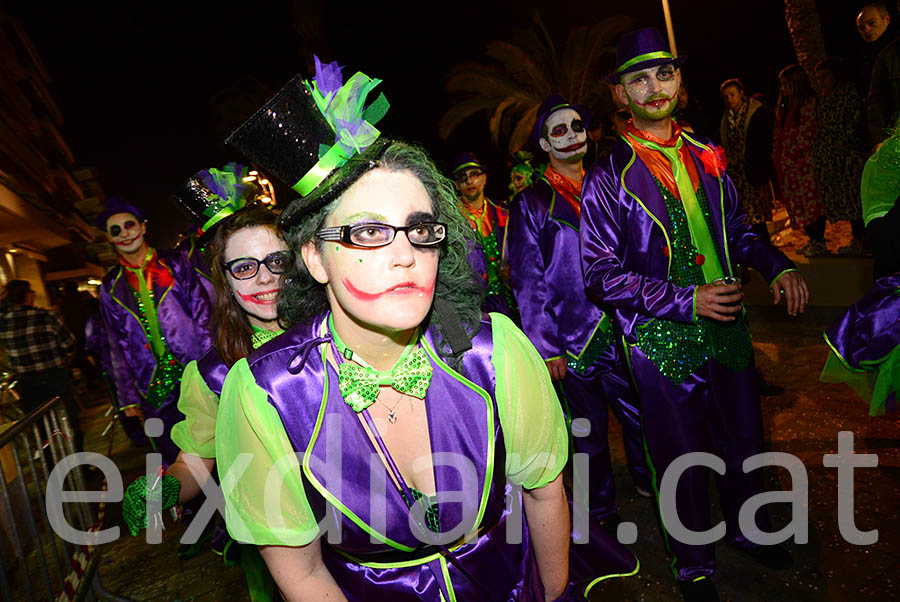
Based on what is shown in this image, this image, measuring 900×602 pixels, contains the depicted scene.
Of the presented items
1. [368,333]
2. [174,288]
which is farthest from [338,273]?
[174,288]

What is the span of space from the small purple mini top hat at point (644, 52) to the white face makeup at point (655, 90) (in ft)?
0.11

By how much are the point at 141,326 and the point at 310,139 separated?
164 inches

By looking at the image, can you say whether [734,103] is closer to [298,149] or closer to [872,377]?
[872,377]

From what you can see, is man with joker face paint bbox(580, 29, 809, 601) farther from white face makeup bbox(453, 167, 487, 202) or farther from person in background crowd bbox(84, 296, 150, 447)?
person in background crowd bbox(84, 296, 150, 447)

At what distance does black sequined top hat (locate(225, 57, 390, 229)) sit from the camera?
5.23ft

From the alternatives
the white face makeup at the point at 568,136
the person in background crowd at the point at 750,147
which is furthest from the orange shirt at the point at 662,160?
the person in background crowd at the point at 750,147

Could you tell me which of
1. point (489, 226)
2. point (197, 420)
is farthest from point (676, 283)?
point (489, 226)

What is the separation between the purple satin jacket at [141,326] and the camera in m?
4.95

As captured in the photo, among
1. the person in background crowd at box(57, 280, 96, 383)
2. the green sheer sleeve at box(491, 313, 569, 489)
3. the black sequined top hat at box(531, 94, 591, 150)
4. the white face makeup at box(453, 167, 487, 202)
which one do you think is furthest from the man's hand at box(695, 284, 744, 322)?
the person in background crowd at box(57, 280, 96, 383)

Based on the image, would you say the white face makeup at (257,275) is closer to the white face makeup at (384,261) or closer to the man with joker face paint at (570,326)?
the white face makeup at (384,261)

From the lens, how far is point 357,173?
156 cm

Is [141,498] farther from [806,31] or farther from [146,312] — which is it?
[806,31]

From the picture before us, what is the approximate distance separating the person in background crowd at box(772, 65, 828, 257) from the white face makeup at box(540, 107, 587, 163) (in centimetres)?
552

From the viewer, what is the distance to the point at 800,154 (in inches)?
313
